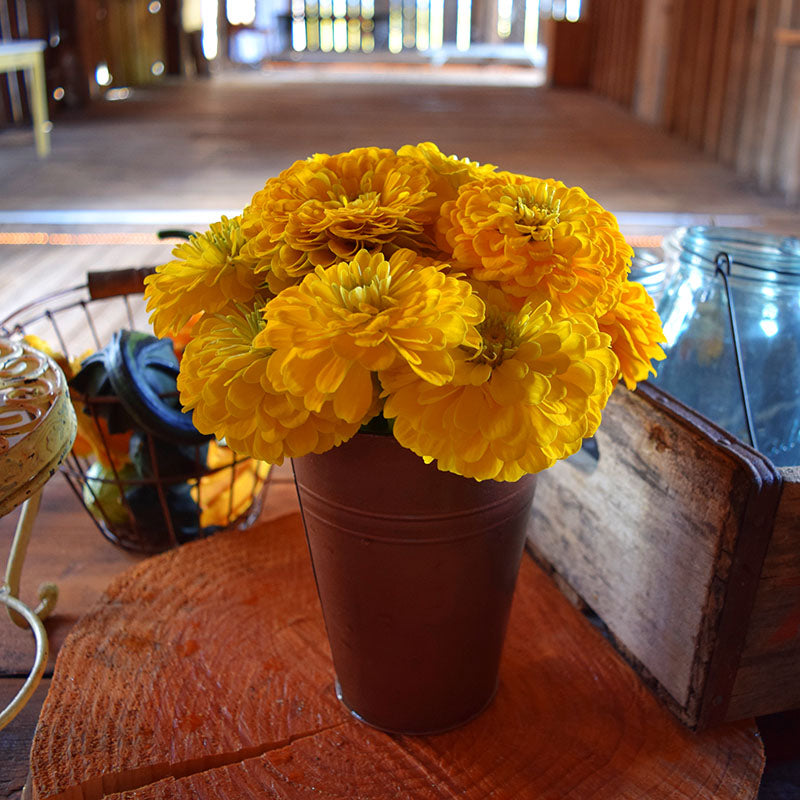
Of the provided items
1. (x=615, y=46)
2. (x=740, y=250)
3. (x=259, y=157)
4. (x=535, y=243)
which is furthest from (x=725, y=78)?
(x=535, y=243)

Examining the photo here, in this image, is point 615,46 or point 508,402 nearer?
point 508,402

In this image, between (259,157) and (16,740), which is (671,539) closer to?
(16,740)

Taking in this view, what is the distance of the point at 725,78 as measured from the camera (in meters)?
4.72

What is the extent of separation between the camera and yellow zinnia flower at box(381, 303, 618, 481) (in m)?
0.55

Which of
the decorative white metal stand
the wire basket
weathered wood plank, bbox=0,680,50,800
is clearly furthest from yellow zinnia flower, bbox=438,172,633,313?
weathered wood plank, bbox=0,680,50,800

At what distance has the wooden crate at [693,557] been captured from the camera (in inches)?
27.9

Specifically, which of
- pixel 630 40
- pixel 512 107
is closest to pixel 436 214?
pixel 512 107

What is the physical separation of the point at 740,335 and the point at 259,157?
3.83m

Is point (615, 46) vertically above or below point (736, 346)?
above

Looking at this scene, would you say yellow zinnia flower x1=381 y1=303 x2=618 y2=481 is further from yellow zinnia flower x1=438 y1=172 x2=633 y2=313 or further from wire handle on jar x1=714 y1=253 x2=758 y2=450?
wire handle on jar x1=714 y1=253 x2=758 y2=450

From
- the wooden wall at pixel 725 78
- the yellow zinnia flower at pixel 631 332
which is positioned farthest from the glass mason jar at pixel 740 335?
the wooden wall at pixel 725 78

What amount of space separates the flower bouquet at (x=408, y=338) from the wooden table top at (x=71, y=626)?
23 cm

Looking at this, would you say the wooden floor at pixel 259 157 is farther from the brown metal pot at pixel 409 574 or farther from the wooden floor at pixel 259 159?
the brown metal pot at pixel 409 574

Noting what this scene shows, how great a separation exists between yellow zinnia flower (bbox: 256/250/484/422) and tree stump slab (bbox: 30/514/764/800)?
0.38 metres
